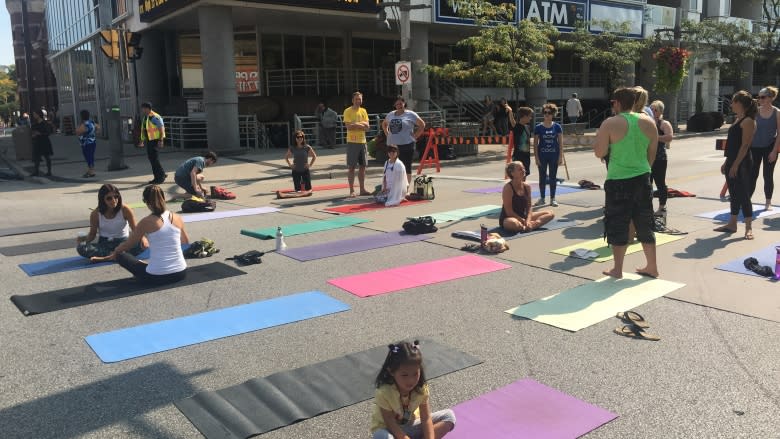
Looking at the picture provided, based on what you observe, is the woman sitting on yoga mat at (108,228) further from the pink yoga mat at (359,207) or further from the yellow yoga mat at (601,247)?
the yellow yoga mat at (601,247)

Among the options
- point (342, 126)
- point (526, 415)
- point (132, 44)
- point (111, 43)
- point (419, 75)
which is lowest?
point (526, 415)

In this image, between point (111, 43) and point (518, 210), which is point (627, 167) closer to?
point (518, 210)

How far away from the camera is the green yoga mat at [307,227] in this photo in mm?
9125

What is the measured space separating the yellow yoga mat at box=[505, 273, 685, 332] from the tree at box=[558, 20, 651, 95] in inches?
887

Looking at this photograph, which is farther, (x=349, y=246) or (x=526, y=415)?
(x=349, y=246)

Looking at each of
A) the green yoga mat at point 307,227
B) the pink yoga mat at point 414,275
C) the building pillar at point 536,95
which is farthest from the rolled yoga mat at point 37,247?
the building pillar at point 536,95

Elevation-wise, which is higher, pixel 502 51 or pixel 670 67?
pixel 502 51

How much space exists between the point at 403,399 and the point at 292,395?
3.46 ft

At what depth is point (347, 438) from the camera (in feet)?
11.5

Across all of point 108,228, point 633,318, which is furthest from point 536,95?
point 633,318

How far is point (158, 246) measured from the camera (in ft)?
21.1

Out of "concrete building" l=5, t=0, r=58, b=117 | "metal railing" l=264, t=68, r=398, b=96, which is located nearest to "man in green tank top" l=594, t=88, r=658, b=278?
"metal railing" l=264, t=68, r=398, b=96

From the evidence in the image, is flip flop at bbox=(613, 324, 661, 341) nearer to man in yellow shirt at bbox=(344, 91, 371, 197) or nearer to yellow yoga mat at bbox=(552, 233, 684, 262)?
yellow yoga mat at bbox=(552, 233, 684, 262)

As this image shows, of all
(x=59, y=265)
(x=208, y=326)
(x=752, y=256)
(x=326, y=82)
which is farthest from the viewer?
(x=326, y=82)
